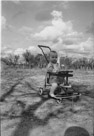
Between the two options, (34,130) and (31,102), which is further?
(31,102)

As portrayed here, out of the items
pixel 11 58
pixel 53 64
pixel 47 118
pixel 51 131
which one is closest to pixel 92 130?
pixel 51 131

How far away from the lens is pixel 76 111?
3.91 meters

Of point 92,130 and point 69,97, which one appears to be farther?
point 69,97

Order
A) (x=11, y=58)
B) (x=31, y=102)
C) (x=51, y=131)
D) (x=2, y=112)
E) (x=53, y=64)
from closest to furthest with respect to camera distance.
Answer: (x=51, y=131), (x=2, y=112), (x=31, y=102), (x=53, y=64), (x=11, y=58)

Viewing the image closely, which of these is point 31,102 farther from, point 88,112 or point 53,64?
point 88,112

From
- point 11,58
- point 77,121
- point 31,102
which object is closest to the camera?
point 77,121

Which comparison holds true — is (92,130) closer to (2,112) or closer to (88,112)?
(88,112)

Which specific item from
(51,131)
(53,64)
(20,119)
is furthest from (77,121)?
(53,64)

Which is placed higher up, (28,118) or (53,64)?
(53,64)

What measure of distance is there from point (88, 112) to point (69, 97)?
888mm

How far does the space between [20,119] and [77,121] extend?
1.08 metres

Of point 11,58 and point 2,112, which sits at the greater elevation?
point 11,58

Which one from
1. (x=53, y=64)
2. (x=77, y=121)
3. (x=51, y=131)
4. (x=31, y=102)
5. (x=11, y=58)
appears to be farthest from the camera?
(x=11, y=58)

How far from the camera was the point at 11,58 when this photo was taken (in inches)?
1217
